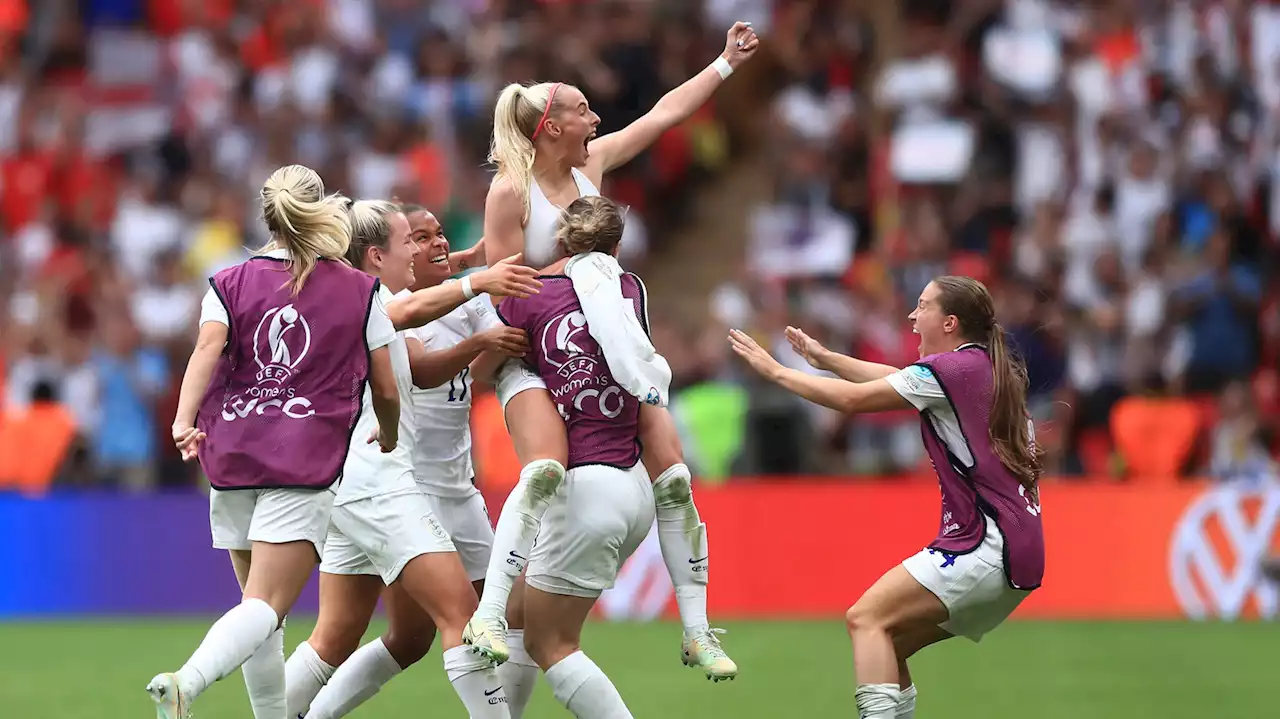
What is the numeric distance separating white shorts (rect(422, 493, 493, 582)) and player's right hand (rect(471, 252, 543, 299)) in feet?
4.33

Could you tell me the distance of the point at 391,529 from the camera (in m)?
7.55

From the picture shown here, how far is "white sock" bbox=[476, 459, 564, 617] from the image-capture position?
7.28m

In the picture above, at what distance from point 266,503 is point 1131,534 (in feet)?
31.8

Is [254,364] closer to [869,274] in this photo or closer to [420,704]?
[420,704]

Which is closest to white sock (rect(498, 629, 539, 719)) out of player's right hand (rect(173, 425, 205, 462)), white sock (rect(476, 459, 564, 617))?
white sock (rect(476, 459, 564, 617))

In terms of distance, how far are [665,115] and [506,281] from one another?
1683 millimetres

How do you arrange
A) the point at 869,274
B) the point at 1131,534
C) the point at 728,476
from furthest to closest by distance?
the point at 869,274 → the point at 728,476 → the point at 1131,534

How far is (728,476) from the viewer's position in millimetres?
16094

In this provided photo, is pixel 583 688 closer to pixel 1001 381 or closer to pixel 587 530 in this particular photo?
pixel 587 530

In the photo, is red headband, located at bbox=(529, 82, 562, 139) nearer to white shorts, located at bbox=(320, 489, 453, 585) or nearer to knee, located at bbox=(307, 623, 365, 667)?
white shorts, located at bbox=(320, 489, 453, 585)

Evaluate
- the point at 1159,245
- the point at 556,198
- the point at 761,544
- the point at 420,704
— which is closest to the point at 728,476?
the point at 761,544

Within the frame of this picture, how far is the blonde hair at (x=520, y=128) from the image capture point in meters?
7.77

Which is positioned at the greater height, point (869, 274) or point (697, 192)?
point (697, 192)

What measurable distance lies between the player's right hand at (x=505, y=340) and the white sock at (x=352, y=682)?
1551 mm
